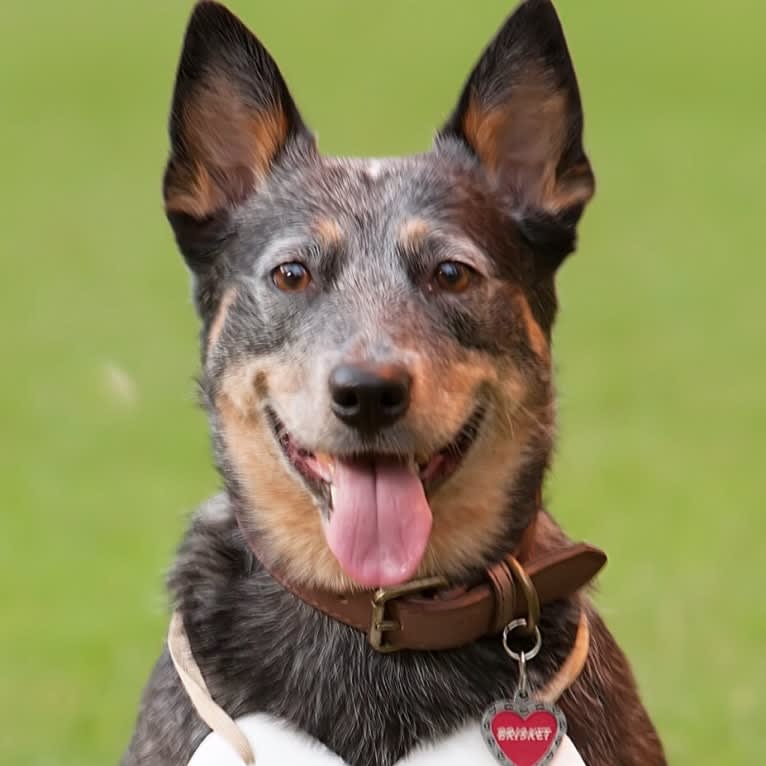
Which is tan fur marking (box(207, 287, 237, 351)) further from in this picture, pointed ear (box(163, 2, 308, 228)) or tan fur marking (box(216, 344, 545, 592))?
pointed ear (box(163, 2, 308, 228))

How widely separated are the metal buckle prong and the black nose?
0.41m

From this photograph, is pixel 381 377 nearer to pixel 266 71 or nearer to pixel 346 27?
pixel 266 71

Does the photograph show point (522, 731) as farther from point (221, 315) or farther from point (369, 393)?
point (221, 315)

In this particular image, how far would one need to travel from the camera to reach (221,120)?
4238 mm

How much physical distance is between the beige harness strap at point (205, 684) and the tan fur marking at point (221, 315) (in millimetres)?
643

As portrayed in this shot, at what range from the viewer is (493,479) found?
398 centimetres

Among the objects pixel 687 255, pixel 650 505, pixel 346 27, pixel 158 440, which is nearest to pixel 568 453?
pixel 650 505

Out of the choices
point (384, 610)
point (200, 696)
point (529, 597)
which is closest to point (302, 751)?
point (200, 696)

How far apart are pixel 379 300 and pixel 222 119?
2.34ft

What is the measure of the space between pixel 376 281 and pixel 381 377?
1.26ft

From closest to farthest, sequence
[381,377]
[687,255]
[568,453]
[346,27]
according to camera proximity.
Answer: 1. [381,377]
2. [568,453]
3. [687,255]
4. [346,27]

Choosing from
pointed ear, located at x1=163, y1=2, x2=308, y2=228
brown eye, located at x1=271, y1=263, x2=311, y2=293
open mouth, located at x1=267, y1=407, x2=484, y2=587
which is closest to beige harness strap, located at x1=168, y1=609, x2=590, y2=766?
open mouth, located at x1=267, y1=407, x2=484, y2=587

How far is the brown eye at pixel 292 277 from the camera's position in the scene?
396 centimetres

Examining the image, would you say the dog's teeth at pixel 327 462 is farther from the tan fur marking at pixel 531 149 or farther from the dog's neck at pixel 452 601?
the tan fur marking at pixel 531 149
